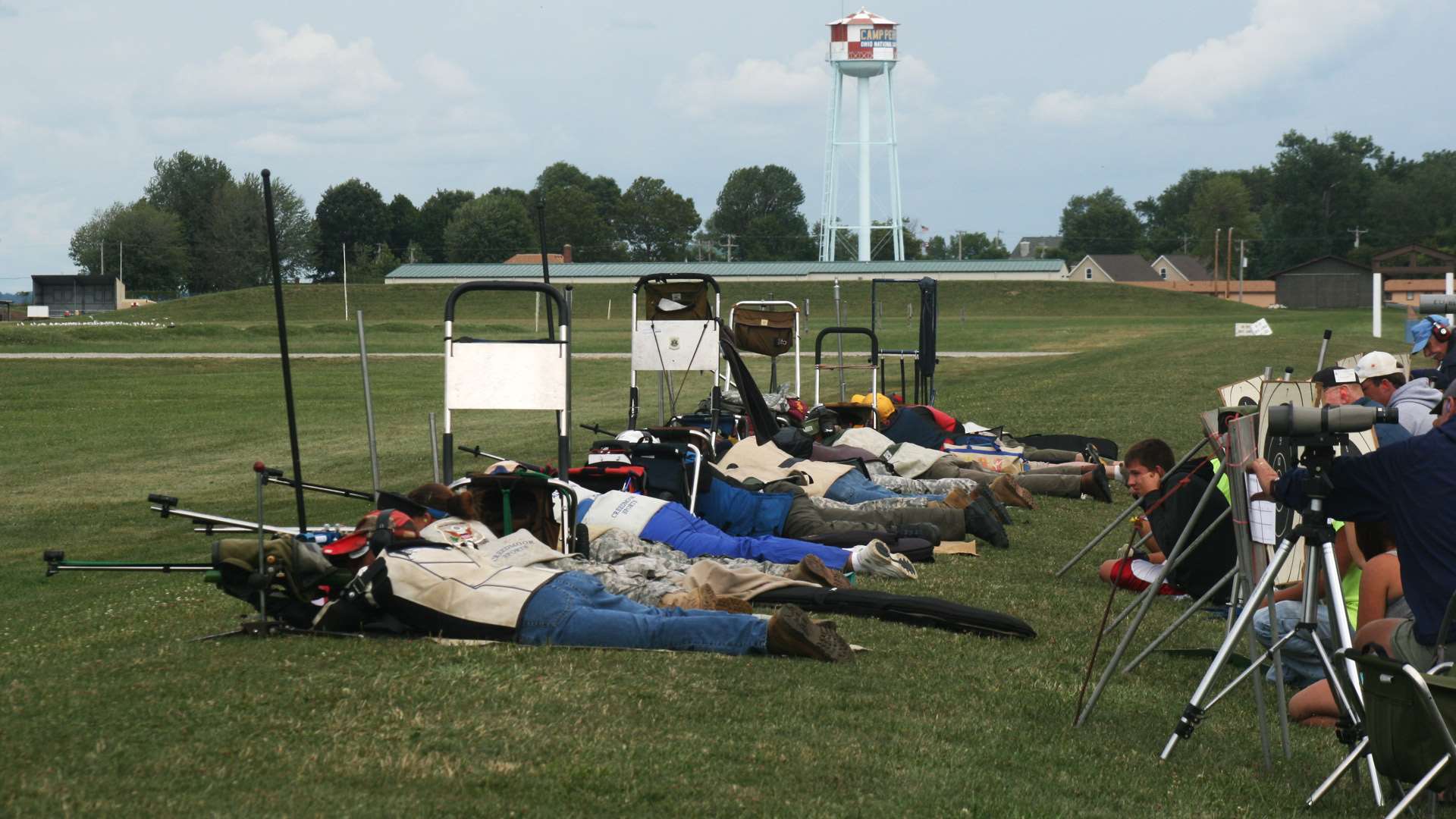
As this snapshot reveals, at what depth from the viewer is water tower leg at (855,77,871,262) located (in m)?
102

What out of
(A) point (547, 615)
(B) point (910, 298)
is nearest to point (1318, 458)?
(A) point (547, 615)

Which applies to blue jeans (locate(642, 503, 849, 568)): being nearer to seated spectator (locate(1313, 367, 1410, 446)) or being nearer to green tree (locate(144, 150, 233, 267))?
seated spectator (locate(1313, 367, 1410, 446))

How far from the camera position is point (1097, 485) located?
46.3 feet

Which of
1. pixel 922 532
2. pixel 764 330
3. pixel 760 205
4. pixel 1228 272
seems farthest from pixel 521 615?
pixel 760 205

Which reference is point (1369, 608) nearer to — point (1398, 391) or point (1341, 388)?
point (1341, 388)

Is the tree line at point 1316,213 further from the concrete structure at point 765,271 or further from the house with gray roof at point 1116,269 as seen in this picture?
the concrete structure at point 765,271

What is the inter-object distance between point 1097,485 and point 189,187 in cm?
13875

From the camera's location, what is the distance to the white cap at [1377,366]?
423 inches

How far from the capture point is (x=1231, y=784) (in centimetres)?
535

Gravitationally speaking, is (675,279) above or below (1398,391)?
above

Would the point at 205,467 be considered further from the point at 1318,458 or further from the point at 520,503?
the point at 1318,458

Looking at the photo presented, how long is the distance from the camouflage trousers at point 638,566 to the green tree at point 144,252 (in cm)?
12093

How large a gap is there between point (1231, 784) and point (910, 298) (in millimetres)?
77509

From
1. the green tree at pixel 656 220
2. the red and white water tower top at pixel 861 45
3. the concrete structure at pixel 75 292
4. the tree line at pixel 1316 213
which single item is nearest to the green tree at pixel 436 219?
the green tree at pixel 656 220
